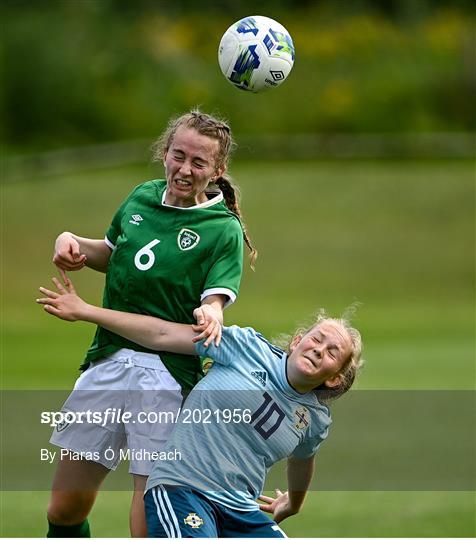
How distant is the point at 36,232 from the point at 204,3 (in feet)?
46.0

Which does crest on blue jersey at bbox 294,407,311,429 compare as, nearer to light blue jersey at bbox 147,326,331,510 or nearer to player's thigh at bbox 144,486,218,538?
light blue jersey at bbox 147,326,331,510

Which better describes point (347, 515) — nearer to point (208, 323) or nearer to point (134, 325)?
point (134, 325)

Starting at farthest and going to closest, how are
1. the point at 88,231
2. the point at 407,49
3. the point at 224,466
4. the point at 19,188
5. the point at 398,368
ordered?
the point at 407,49 < the point at 19,188 < the point at 88,231 < the point at 398,368 < the point at 224,466

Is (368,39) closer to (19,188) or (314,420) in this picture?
(19,188)

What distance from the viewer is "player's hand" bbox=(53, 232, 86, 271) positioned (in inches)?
223

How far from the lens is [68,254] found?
5656mm

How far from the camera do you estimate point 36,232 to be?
27.7 m

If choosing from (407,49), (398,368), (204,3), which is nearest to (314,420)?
(398,368)

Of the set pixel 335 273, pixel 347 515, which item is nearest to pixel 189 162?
pixel 347 515

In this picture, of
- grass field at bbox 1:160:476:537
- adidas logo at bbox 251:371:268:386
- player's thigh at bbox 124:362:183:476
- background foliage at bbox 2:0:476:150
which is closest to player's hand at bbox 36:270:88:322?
player's thigh at bbox 124:362:183:476

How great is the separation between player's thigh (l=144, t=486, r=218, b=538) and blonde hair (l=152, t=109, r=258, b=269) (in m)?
1.12

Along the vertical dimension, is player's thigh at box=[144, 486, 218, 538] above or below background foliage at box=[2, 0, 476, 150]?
below

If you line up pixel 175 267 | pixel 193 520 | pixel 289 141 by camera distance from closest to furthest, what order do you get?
pixel 193 520 → pixel 175 267 → pixel 289 141

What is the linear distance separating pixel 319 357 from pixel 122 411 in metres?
0.91
